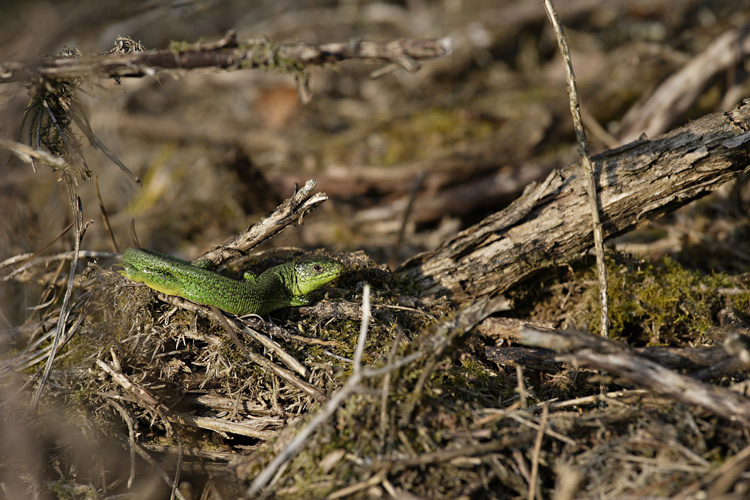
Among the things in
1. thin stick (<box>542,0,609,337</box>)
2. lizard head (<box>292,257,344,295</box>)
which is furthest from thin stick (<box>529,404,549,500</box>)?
lizard head (<box>292,257,344,295</box>)

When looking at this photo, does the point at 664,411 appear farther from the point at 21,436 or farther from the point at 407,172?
the point at 407,172

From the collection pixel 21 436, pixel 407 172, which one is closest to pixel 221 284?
pixel 21 436

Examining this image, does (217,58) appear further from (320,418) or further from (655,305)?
(655,305)

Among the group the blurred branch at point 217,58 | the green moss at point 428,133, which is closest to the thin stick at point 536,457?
the blurred branch at point 217,58

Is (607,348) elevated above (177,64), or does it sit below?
below

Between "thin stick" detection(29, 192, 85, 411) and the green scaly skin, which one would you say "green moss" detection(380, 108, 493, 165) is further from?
"thin stick" detection(29, 192, 85, 411)
